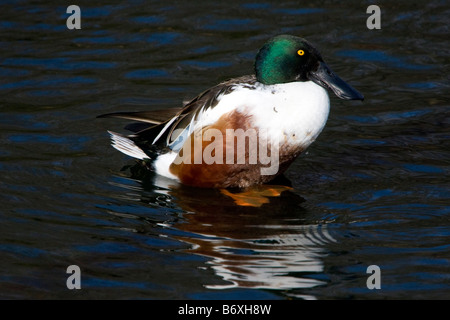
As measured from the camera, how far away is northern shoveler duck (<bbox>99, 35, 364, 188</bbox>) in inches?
208

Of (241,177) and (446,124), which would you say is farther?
(446,124)

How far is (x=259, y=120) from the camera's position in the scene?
17.2ft

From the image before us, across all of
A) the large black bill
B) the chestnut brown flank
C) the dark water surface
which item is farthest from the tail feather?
the large black bill

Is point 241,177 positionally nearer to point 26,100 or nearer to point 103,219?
point 103,219

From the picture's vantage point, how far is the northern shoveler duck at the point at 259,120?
5277mm

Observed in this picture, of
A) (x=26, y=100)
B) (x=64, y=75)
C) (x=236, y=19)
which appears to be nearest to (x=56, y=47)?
(x=64, y=75)

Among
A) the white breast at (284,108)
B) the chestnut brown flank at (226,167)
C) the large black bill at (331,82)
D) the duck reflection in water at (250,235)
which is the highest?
the large black bill at (331,82)

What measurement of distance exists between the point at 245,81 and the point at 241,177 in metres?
0.64

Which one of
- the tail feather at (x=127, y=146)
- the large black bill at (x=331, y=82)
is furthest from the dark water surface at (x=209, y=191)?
the large black bill at (x=331, y=82)

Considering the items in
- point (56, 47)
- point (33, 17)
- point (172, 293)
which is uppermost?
point (33, 17)

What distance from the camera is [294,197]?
5535mm

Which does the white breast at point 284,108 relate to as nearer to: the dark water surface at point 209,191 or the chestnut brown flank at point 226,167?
the chestnut brown flank at point 226,167

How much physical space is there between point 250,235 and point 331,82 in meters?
1.27

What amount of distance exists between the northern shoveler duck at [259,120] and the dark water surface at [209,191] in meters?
0.21
